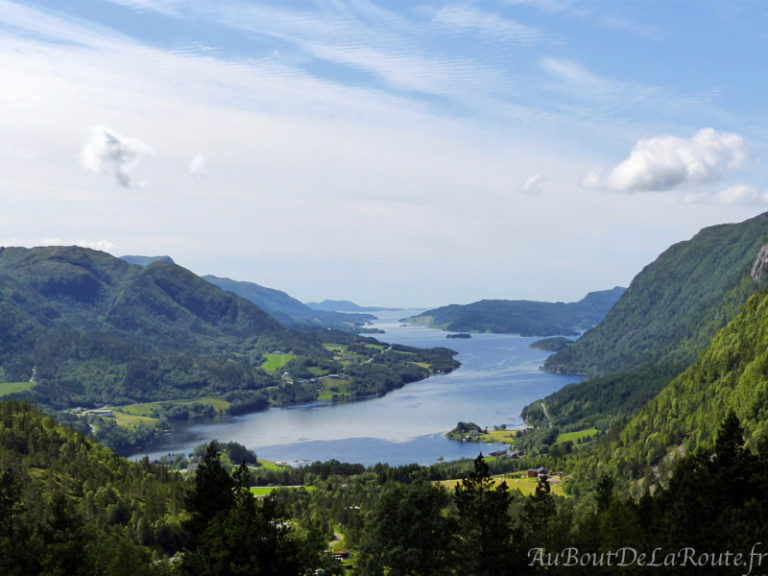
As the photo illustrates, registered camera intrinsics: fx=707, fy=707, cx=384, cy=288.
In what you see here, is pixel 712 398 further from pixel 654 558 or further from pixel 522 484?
pixel 654 558

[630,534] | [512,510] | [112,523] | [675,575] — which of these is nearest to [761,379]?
[512,510]

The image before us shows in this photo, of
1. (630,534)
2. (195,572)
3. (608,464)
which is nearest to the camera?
(195,572)

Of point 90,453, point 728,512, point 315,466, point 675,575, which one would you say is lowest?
point 315,466

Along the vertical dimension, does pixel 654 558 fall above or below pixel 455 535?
below

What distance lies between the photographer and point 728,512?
37.9 meters

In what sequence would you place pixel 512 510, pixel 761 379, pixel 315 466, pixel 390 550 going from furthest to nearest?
1. pixel 315 466
2. pixel 761 379
3. pixel 512 510
4. pixel 390 550

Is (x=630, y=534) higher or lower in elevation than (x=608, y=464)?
higher

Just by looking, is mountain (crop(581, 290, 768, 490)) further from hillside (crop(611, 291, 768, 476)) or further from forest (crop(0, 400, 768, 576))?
forest (crop(0, 400, 768, 576))

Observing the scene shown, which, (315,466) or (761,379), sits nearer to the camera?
(761,379)

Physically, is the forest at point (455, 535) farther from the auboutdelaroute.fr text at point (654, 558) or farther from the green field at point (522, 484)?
the green field at point (522, 484)

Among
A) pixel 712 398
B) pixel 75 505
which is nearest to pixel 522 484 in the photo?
pixel 712 398

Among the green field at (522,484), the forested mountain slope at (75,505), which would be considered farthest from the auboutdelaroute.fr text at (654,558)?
the green field at (522,484)

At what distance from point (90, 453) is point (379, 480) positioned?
191 feet

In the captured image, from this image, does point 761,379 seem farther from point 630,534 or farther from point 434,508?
point 434,508
